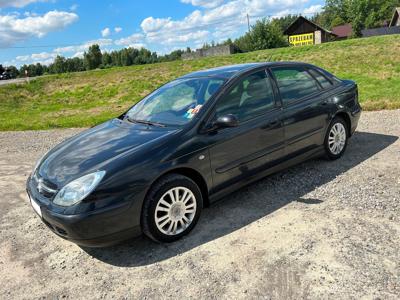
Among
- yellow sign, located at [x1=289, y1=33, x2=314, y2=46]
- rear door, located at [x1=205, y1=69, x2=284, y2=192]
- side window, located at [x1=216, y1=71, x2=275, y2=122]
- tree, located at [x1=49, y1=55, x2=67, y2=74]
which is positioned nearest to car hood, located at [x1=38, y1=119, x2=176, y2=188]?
rear door, located at [x1=205, y1=69, x2=284, y2=192]

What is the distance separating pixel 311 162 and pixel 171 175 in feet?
8.96

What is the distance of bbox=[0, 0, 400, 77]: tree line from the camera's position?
40.3 meters

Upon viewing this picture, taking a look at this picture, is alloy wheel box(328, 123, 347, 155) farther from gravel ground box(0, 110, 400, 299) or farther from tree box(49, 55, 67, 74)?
tree box(49, 55, 67, 74)

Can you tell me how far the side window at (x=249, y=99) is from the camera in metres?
4.03

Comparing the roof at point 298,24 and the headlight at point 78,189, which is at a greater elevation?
the roof at point 298,24

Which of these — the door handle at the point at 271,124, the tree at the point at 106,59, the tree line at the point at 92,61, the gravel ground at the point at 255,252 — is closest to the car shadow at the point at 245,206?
the gravel ground at the point at 255,252

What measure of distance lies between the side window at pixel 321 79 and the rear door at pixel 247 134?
1.00 meters

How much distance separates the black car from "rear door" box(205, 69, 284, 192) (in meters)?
0.01

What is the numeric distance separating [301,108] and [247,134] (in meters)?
1.04

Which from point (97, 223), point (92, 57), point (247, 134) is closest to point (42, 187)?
point (97, 223)

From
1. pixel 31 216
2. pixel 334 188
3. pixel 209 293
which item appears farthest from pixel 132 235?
pixel 334 188

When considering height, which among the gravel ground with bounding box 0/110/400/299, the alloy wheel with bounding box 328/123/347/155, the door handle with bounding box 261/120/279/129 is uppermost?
the door handle with bounding box 261/120/279/129

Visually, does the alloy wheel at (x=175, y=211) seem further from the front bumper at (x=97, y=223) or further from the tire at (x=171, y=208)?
the front bumper at (x=97, y=223)

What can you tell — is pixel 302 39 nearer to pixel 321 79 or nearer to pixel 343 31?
pixel 343 31
